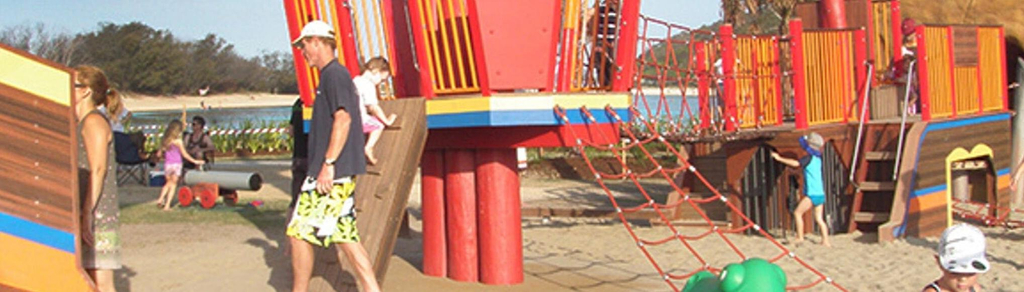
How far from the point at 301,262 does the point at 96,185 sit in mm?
1256

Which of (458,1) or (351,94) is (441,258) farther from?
(351,94)

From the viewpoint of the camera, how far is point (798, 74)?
12773 millimetres

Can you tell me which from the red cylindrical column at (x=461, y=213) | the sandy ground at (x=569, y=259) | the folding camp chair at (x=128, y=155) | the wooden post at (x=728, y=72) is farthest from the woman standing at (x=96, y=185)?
the wooden post at (x=728, y=72)

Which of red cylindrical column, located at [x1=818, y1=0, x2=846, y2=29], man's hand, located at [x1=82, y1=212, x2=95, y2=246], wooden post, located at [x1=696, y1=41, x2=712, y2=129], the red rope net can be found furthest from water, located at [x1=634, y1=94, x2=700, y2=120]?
man's hand, located at [x1=82, y1=212, x2=95, y2=246]

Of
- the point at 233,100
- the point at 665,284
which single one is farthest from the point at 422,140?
the point at 233,100

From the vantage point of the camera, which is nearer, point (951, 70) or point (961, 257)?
point (961, 257)

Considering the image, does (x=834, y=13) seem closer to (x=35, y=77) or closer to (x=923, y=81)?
(x=923, y=81)

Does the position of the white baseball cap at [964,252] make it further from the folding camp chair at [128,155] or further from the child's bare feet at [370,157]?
the folding camp chair at [128,155]

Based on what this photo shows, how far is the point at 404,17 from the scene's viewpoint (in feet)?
28.1

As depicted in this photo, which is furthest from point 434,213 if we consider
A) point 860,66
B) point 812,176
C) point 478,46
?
point 860,66

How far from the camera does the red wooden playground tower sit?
797 cm

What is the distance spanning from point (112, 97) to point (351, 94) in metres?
1.68

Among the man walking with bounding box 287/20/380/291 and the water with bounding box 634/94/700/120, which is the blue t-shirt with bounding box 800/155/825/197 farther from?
the man walking with bounding box 287/20/380/291

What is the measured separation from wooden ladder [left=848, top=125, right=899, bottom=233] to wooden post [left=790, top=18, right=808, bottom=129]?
92 centimetres
